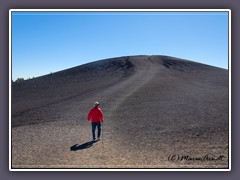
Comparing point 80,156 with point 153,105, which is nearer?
point 80,156

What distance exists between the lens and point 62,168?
355 inches

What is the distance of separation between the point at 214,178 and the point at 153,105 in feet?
47.4

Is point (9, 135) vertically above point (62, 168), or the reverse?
point (9, 135)

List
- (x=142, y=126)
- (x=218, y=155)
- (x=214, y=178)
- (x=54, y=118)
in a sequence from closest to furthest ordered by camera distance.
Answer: (x=214, y=178) < (x=218, y=155) < (x=142, y=126) < (x=54, y=118)

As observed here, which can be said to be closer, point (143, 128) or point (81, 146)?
point (81, 146)

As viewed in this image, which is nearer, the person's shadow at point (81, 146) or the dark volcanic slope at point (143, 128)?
the dark volcanic slope at point (143, 128)

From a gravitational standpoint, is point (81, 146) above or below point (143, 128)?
below

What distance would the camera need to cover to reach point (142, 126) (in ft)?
53.9

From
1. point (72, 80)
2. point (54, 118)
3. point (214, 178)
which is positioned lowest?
point (214, 178)

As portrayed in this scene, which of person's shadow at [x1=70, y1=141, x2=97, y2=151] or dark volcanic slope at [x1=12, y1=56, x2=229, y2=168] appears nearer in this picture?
dark volcanic slope at [x1=12, y1=56, x2=229, y2=168]

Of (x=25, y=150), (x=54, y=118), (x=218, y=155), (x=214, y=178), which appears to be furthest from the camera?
(x=54, y=118)

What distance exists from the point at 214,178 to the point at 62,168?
4.48m
